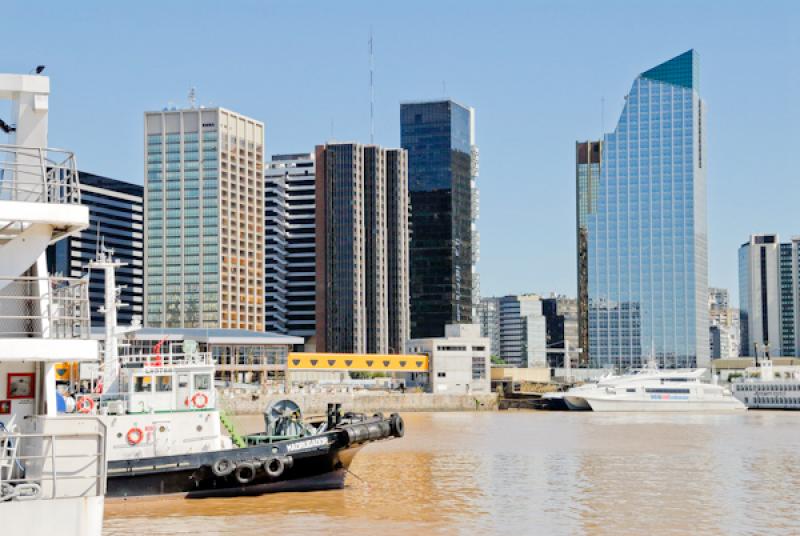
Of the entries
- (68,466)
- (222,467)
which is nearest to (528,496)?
(222,467)

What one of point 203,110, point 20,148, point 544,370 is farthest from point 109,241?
point 20,148

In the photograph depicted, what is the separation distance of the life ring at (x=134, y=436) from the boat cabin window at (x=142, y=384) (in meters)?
1.48

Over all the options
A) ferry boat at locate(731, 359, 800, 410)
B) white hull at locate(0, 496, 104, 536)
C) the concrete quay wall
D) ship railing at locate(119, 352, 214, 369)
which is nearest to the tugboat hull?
ship railing at locate(119, 352, 214, 369)

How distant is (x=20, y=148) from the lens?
15.4 metres

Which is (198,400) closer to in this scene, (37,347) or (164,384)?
(164,384)

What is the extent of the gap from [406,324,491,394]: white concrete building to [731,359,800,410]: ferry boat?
29260 millimetres

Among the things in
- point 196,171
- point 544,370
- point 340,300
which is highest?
point 196,171

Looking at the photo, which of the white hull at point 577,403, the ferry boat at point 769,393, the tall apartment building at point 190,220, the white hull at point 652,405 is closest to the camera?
the white hull at point 652,405

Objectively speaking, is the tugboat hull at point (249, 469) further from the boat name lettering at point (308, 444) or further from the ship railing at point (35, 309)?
the ship railing at point (35, 309)

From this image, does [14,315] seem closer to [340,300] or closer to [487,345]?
[487,345]

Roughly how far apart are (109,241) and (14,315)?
187 meters

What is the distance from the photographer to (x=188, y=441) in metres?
35.4

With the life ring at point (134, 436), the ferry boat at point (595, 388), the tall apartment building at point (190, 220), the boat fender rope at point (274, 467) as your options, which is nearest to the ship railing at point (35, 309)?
the life ring at point (134, 436)

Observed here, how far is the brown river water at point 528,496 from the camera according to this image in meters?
30.9
